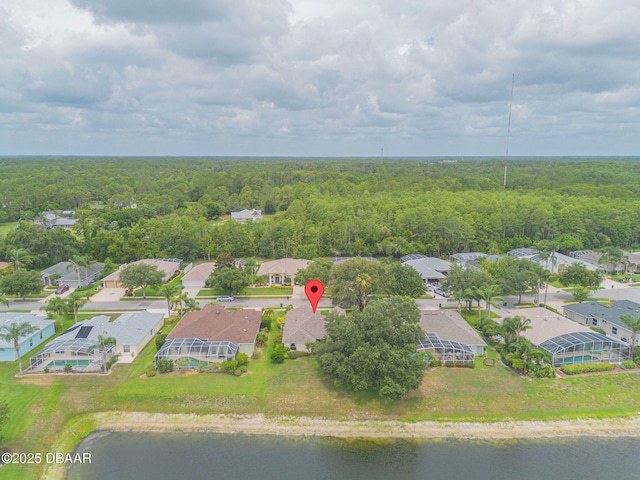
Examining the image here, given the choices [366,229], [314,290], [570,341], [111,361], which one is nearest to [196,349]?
[111,361]

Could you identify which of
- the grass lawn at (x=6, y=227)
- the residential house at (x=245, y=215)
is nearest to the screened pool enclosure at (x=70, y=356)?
the grass lawn at (x=6, y=227)

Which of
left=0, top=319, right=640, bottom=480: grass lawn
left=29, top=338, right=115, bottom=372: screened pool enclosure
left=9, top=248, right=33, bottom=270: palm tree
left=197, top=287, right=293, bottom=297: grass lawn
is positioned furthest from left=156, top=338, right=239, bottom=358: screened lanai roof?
left=9, top=248, right=33, bottom=270: palm tree

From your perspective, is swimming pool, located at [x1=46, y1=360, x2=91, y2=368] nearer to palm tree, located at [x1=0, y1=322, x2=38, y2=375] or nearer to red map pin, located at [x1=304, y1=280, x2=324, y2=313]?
palm tree, located at [x1=0, y1=322, x2=38, y2=375]

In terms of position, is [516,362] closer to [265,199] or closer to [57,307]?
[57,307]

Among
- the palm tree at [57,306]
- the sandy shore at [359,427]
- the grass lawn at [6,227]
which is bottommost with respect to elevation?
the sandy shore at [359,427]

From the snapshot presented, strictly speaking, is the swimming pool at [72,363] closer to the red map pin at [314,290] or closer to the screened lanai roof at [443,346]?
the red map pin at [314,290]

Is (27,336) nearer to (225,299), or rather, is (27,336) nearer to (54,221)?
(225,299)

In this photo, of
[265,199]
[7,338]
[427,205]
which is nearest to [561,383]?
[7,338]
